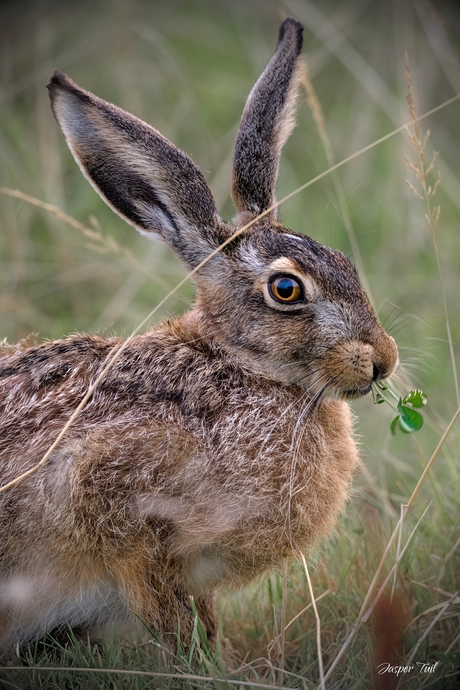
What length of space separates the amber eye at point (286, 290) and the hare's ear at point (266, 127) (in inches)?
22.1

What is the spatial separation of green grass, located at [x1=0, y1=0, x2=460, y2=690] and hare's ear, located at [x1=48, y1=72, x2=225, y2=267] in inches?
35.6

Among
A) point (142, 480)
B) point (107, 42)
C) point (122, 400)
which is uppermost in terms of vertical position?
point (107, 42)

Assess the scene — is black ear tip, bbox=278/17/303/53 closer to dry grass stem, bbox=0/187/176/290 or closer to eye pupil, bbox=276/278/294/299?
eye pupil, bbox=276/278/294/299

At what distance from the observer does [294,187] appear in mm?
6582

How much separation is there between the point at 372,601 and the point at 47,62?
5.65 m

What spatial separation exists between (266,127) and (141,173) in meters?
0.73

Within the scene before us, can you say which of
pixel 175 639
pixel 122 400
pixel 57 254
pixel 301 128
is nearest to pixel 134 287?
pixel 57 254

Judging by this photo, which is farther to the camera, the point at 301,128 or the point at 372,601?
the point at 301,128

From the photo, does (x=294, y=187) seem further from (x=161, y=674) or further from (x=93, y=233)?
(x=161, y=674)

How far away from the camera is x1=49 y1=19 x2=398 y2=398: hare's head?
11.0 feet

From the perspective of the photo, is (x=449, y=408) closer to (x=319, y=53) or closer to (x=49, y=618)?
(x=49, y=618)

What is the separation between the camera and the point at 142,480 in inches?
118

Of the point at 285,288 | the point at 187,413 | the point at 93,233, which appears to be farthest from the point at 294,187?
the point at 187,413

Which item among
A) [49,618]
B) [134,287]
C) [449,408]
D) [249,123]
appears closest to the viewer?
[49,618]
